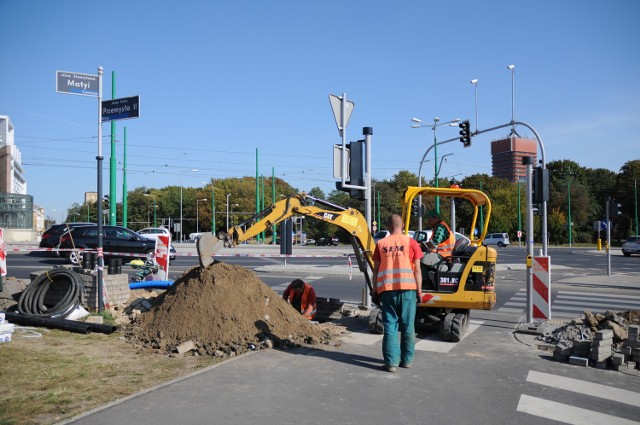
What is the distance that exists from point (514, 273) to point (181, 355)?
19298 millimetres

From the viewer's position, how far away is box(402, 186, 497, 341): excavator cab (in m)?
8.75

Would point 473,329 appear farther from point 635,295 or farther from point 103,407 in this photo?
point 635,295

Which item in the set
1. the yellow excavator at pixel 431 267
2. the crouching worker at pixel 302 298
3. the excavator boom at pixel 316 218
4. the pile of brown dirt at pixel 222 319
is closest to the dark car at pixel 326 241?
the crouching worker at pixel 302 298

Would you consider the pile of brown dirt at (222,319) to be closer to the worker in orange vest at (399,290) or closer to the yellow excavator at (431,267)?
the yellow excavator at (431,267)

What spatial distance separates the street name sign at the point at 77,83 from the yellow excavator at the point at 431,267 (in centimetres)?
414

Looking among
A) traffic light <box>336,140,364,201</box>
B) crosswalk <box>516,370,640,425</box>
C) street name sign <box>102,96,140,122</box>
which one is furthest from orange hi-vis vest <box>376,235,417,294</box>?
street name sign <box>102,96,140,122</box>

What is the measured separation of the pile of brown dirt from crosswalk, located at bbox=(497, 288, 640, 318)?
636cm

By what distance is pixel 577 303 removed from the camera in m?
14.2

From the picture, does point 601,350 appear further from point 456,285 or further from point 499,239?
point 499,239

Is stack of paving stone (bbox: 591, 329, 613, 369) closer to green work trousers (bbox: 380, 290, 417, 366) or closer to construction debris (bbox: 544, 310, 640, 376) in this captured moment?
construction debris (bbox: 544, 310, 640, 376)

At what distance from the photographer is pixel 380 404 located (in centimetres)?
538

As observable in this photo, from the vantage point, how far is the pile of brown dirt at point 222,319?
25.5 feet

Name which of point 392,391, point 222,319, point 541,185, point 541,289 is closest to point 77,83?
point 222,319

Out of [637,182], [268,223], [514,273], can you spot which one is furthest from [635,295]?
[637,182]
